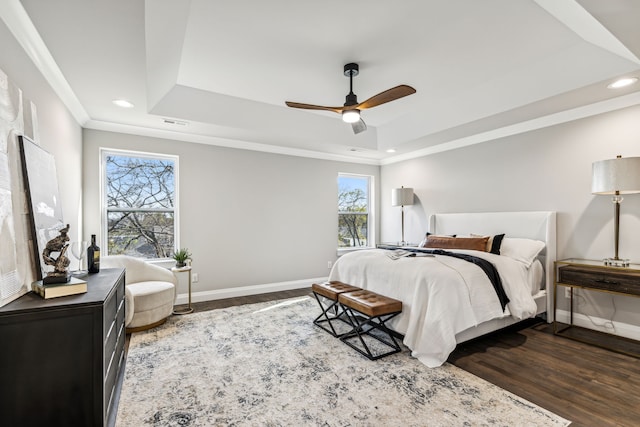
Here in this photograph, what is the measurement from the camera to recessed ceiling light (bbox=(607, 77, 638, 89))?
115 inches

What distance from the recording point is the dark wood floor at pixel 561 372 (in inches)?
81.6

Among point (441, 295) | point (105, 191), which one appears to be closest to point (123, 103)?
point (105, 191)

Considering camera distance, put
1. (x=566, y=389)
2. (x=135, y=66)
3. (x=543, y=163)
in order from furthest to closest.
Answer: (x=543, y=163), (x=135, y=66), (x=566, y=389)

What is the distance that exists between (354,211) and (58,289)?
17.3 feet

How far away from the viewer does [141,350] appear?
2977mm

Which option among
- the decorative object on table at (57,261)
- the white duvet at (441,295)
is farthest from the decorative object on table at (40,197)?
the white duvet at (441,295)

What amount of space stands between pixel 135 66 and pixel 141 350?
2.53m

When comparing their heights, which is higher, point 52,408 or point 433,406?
point 52,408

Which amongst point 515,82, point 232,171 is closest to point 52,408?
point 232,171

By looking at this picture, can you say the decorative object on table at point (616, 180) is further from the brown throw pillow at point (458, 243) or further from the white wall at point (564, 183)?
the brown throw pillow at point (458, 243)

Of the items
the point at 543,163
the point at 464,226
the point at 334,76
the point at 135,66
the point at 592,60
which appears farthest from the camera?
the point at 464,226

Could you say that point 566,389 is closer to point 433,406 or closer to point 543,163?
point 433,406

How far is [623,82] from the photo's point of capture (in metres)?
2.98

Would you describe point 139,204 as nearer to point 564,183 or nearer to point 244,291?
point 244,291
